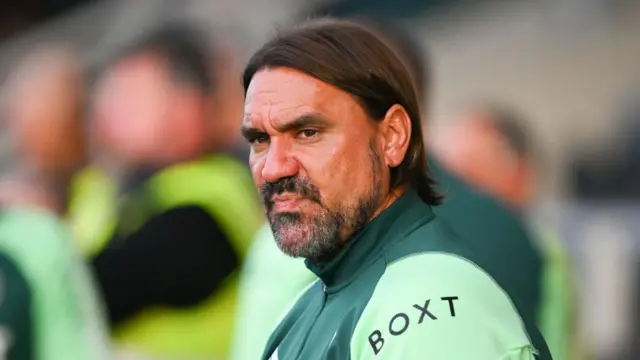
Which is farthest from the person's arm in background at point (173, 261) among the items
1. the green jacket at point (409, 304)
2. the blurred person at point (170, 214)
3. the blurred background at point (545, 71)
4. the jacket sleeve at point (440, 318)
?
the blurred background at point (545, 71)

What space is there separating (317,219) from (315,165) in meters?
0.08

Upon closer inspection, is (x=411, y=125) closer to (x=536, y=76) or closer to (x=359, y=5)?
(x=359, y=5)

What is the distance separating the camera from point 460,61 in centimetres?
1090

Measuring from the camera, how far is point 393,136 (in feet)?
7.00

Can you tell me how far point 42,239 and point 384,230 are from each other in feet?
6.82

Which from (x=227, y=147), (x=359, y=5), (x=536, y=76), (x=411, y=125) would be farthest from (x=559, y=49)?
(x=411, y=125)

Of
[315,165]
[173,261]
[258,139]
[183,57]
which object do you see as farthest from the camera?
[183,57]

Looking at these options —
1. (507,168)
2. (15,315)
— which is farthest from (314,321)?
(507,168)

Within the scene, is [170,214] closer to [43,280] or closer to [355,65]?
[43,280]

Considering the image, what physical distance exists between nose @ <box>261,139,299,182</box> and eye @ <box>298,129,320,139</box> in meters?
0.03

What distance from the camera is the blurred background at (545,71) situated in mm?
7832

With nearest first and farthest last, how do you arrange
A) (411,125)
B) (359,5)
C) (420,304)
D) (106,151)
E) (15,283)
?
(420,304), (411,125), (15,283), (106,151), (359,5)

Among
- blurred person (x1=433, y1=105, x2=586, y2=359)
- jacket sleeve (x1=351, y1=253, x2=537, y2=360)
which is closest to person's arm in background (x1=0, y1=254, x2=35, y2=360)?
blurred person (x1=433, y1=105, x2=586, y2=359)

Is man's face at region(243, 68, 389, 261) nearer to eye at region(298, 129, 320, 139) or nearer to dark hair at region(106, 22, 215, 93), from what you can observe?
eye at region(298, 129, 320, 139)
